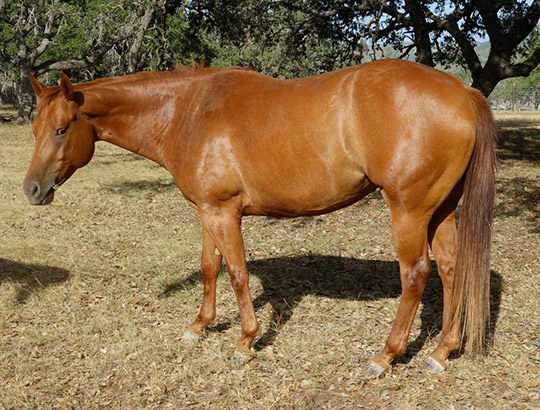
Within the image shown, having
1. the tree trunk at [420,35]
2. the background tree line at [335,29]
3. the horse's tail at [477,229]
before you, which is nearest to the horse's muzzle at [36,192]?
the horse's tail at [477,229]

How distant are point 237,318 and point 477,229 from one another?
7.83ft

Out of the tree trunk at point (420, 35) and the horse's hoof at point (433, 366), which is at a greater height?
the tree trunk at point (420, 35)

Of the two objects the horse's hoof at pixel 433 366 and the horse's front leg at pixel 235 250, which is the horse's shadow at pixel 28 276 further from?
the horse's hoof at pixel 433 366

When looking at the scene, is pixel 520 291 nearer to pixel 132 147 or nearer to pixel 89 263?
pixel 132 147

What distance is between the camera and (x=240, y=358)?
3986mm

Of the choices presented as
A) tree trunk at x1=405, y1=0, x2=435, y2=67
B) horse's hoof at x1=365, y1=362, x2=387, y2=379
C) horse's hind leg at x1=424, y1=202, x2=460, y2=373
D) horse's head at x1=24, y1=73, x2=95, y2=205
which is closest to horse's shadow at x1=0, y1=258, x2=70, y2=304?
horse's head at x1=24, y1=73, x2=95, y2=205

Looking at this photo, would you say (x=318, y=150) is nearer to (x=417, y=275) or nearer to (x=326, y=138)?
(x=326, y=138)

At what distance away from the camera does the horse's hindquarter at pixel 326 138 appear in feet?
10.8

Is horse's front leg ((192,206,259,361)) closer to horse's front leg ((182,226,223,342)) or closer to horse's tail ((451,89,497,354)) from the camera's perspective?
horse's front leg ((182,226,223,342))

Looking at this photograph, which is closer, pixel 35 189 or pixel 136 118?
pixel 35 189

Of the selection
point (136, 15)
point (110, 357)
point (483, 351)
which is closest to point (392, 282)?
point (483, 351)

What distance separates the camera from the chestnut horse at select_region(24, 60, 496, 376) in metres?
3.33

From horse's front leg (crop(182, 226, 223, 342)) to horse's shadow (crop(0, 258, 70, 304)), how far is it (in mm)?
2082

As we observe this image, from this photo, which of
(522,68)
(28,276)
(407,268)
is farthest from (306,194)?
(522,68)
